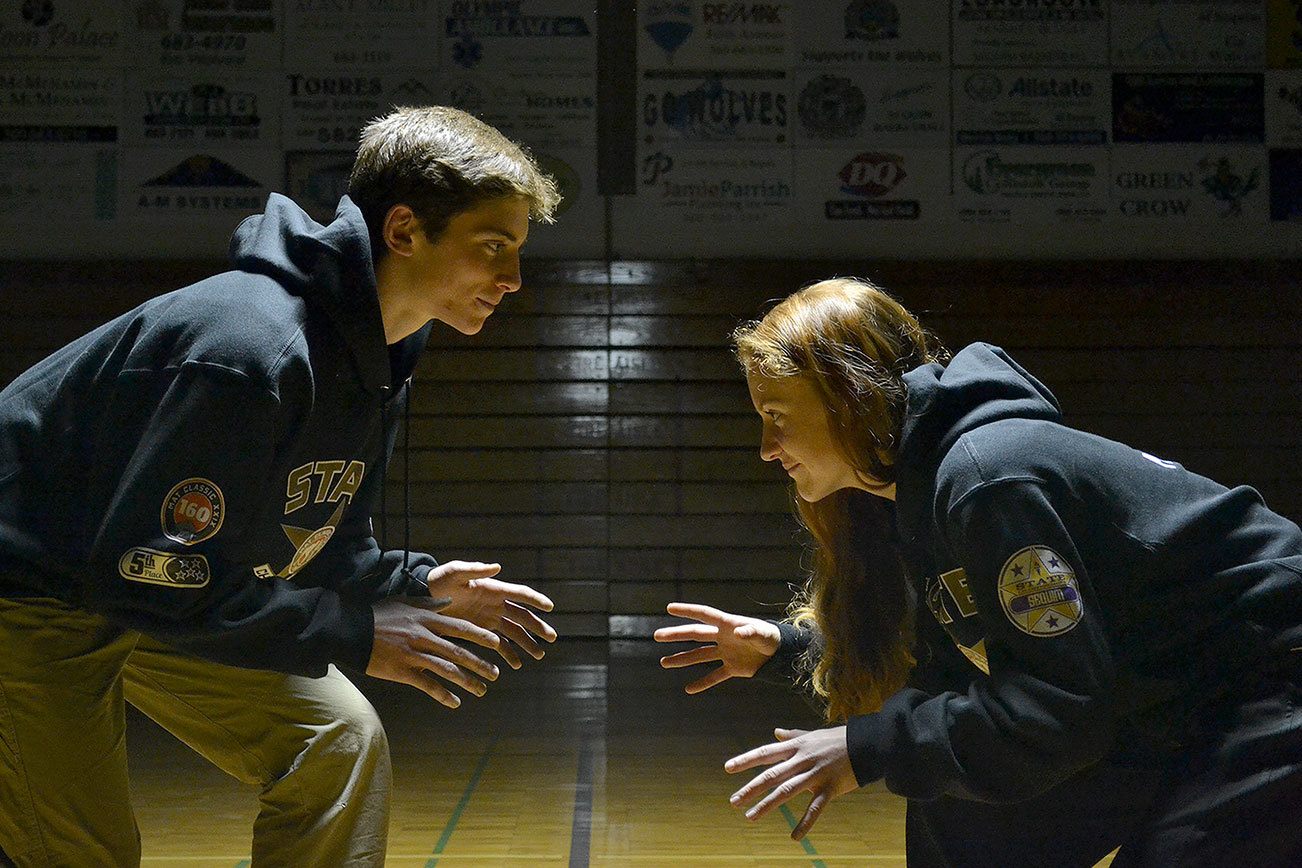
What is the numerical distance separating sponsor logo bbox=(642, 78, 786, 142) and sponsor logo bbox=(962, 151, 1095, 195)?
1.40 m

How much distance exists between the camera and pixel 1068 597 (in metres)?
1.56

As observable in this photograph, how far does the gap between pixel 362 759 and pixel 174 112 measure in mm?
7285

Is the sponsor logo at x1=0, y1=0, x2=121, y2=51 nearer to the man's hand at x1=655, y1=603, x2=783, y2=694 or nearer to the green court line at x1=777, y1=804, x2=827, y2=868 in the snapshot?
the green court line at x1=777, y1=804, x2=827, y2=868

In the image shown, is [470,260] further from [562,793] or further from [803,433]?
[562,793]

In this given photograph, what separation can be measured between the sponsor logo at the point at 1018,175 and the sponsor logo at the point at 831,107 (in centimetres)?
86

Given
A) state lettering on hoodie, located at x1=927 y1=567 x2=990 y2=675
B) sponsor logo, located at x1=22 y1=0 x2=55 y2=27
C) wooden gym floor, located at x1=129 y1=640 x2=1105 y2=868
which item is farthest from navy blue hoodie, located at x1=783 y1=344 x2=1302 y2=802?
sponsor logo, located at x1=22 y1=0 x2=55 y2=27

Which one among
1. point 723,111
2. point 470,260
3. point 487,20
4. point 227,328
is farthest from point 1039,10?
point 227,328

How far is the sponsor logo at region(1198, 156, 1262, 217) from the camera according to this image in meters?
8.08

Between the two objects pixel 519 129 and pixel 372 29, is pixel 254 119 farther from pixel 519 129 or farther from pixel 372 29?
pixel 519 129

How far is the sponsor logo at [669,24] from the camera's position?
8.21 metres

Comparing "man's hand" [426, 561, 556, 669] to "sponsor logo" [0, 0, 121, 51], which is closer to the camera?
"man's hand" [426, 561, 556, 669]

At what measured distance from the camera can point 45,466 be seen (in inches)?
73.2

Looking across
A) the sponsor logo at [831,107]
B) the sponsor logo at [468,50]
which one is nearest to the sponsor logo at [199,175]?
the sponsor logo at [468,50]

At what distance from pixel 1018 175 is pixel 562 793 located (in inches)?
228
